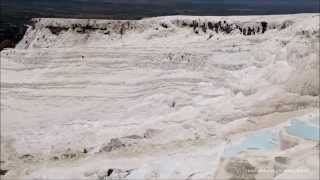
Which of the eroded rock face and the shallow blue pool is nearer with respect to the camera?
the eroded rock face

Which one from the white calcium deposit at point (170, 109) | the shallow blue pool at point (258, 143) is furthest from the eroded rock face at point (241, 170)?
the shallow blue pool at point (258, 143)

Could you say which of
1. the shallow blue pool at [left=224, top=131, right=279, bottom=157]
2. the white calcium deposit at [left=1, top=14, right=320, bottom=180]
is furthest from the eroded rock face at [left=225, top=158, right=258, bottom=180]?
the shallow blue pool at [left=224, top=131, right=279, bottom=157]

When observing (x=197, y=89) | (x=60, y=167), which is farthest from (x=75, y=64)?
(x=60, y=167)

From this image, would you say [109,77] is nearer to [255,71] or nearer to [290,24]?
[255,71]

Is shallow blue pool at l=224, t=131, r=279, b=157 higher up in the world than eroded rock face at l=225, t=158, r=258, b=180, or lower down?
higher up

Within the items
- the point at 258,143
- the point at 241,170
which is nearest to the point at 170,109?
the point at 258,143

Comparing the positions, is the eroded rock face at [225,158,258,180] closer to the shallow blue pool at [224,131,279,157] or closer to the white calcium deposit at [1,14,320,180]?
the white calcium deposit at [1,14,320,180]
